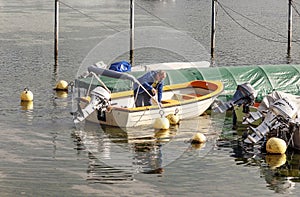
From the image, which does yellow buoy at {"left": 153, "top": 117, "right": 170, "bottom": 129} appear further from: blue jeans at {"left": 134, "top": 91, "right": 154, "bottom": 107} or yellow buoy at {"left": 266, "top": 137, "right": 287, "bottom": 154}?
yellow buoy at {"left": 266, "top": 137, "right": 287, "bottom": 154}

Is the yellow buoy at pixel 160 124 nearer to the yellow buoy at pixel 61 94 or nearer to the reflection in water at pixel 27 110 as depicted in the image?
the reflection in water at pixel 27 110

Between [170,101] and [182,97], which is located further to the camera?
[182,97]

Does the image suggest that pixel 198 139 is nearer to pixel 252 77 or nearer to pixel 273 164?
pixel 273 164

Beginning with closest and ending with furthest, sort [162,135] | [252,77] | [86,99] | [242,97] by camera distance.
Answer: [162,135] < [86,99] < [242,97] < [252,77]

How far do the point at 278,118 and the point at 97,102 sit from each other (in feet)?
22.0

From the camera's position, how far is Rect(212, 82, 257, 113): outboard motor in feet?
107

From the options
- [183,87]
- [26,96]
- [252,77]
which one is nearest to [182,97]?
[183,87]

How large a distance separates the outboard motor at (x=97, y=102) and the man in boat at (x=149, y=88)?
1710 mm

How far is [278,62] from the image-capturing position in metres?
54.2

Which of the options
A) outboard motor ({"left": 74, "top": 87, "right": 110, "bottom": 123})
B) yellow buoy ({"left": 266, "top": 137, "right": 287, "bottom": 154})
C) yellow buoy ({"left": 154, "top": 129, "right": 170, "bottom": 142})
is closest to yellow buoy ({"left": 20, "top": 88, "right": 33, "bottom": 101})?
outboard motor ({"left": 74, "top": 87, "right": 110, "bottom": 123})

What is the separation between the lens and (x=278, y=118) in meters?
28.6

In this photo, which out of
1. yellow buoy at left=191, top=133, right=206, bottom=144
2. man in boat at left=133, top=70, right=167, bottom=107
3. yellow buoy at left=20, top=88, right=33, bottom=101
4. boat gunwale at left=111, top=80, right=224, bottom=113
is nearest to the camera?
yellow buoy at left=191, top=133, right=206, bottom=144

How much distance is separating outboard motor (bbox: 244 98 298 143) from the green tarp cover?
6708 mm

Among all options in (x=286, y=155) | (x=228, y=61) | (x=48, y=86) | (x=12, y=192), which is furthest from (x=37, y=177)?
(x=228, y=61)
